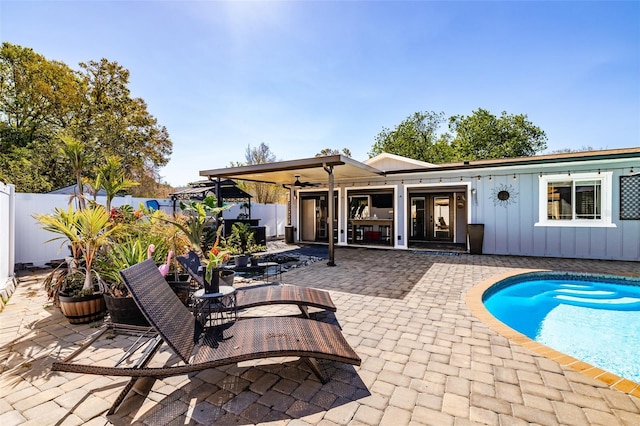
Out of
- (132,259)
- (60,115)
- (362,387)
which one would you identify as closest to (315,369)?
(362,387)

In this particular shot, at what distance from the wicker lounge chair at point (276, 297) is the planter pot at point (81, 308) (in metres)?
1.25

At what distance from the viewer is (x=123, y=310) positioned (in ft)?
11.6

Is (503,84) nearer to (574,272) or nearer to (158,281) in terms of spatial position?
(574,272)

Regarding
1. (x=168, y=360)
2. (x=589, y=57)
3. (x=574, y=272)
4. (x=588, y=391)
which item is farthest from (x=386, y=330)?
(x=589, y=57)

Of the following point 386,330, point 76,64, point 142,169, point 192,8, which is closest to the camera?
point 386,330

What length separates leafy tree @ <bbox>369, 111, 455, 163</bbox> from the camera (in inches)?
1192

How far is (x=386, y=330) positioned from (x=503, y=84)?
15.0 meters

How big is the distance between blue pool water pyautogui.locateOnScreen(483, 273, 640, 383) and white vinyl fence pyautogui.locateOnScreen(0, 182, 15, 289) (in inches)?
358

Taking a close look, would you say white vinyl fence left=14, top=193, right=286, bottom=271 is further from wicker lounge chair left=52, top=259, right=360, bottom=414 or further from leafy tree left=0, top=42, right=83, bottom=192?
leafy tree left=0, top=42, right=83, bottom=192

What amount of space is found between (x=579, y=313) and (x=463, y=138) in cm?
2960

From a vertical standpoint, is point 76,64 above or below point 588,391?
above

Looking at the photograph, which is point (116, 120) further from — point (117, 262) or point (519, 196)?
point (519, 196)

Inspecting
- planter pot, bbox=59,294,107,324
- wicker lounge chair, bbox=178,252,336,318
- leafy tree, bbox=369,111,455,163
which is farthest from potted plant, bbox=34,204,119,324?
leafy tree, bbox=369,111,455,163

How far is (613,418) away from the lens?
200 centimetres
